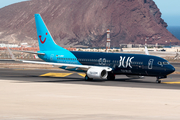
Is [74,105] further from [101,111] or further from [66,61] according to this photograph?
[66,61]

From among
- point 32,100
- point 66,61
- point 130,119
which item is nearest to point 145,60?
point 66,61

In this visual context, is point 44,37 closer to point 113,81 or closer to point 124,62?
point 113,81

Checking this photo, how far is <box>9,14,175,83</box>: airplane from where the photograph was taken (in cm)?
4141

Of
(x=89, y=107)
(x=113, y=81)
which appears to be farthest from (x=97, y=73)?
(x=89, y=107)

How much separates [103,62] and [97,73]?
12.0 ft

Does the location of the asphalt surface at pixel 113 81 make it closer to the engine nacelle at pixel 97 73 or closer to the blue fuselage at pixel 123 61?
the engine nacelle at pixel 97 73

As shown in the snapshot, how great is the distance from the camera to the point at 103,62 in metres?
45.9

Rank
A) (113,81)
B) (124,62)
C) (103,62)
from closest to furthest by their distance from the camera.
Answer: (124,62) → (113,81) → (103,62)

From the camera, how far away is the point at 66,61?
49.0 m

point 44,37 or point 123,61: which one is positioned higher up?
point 44,37

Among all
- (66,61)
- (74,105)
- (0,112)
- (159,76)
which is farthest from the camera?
(66,61)

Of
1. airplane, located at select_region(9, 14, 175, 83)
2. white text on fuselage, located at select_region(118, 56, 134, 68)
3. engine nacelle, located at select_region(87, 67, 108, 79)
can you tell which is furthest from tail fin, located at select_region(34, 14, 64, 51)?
white text on fuselage, located at select_region(118, 56, 134, 68)

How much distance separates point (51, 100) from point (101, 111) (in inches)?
247

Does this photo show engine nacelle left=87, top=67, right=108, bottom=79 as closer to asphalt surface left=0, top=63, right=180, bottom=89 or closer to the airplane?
the airplane
